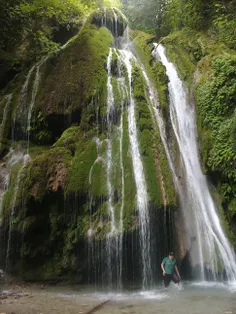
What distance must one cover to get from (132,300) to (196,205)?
4038mm

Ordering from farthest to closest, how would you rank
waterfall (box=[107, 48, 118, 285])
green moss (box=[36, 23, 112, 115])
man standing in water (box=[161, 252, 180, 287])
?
green moss (box=[36, 23, 112, 115])
waterfall (box=[107, 48, 118, 285])
man standing in water (box=[161, 252, 180, 287])

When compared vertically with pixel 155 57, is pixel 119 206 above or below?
below

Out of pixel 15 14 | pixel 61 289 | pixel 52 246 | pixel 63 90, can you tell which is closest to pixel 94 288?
pixel 61 289

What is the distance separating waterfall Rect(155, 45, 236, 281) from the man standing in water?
1.21 metres

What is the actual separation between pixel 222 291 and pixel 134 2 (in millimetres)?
20170

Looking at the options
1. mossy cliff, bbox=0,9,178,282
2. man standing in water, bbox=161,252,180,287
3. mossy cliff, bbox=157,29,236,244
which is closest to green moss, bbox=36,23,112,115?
mossy cliff, bbox=0,9,178,282

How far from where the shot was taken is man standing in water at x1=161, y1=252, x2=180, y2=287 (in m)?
7.50

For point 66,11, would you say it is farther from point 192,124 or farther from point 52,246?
point 52,246

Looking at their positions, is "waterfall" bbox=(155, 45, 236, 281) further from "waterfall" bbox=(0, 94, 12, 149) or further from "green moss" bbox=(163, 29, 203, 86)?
"waterfall" bbox=(0, 94, 12, 149)

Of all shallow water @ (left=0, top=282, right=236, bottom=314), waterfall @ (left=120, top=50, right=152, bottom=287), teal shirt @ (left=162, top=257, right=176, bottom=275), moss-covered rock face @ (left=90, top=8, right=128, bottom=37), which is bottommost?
shallow water @ (left=0, top=282, right=236, bottom=314)

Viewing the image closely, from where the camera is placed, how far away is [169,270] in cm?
750

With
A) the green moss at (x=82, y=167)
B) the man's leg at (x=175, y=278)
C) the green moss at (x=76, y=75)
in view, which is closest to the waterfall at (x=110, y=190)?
the green moss at (x=76, y=75)

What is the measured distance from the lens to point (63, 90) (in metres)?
10.9

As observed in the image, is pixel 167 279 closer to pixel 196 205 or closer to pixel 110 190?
pixel 110 190
